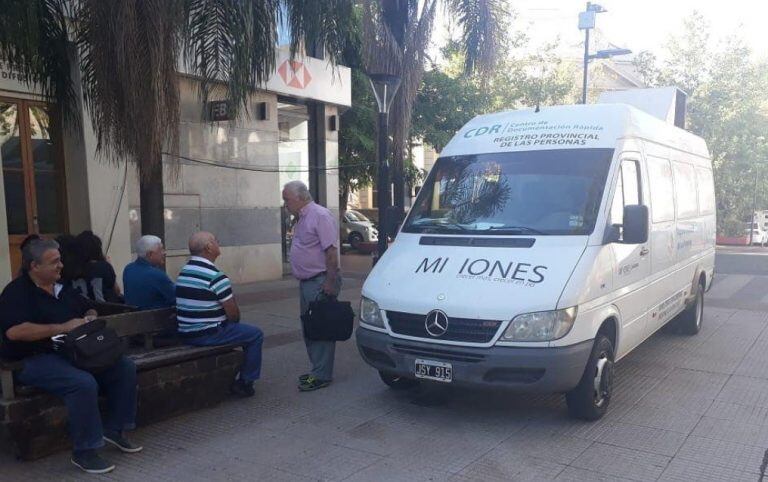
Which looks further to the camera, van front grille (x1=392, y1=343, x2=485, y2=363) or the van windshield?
the van windshield

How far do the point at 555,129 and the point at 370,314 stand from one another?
239cm

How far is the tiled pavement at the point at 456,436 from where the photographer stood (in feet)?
13.9

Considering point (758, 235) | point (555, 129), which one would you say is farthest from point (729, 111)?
point (555, 129)

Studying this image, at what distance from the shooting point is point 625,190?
18.6 feet

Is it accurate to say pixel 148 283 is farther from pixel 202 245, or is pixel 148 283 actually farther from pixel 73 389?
pixel 73 389

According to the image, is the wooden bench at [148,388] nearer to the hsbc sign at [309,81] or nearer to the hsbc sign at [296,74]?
the hsbc sign at [309,81]

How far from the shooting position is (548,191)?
5531mm

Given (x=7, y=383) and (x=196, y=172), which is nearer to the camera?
(x=7, y=383)

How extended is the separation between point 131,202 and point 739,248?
22024mm

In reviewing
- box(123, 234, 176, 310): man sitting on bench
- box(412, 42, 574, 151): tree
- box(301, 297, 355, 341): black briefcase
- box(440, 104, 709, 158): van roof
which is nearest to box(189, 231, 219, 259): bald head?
box(123, 234, 176, 310): man sitting on bench

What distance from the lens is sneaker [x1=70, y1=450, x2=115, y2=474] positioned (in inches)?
163

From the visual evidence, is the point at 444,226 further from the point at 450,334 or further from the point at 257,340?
the point at 257,340

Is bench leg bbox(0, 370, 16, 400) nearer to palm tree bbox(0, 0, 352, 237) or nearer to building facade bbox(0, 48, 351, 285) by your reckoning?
palm tree bbox(0, 0, 352, 237)

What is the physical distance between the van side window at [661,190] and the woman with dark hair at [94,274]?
17.3 feet
